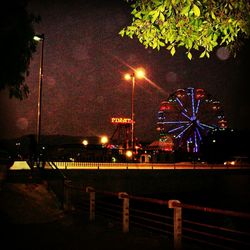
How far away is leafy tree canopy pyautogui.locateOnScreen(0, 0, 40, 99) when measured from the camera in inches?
318

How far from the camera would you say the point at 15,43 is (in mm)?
8375

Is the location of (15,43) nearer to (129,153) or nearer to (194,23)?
(194,23)

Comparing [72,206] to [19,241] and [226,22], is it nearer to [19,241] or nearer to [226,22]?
[19,241]

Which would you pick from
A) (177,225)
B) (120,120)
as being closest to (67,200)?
(177,225)

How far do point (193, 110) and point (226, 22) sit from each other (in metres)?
58.1

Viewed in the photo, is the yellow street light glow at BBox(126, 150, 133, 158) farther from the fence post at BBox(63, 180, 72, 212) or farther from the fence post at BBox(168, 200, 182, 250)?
the fence post at BBox(168, 200, 182, 250)

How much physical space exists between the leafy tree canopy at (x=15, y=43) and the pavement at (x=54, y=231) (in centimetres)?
417

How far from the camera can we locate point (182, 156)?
231 feet

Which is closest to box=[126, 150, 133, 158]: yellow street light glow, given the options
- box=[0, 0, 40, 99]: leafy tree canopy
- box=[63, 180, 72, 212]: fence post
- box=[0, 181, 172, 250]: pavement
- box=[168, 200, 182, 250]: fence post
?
box=[0, 181, 172, 250]: pavement

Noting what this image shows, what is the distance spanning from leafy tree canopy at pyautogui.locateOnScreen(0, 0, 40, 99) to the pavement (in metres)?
4.17

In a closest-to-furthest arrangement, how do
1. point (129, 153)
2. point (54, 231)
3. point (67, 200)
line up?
1. point (54, 231)
2. point (67, 200)
3. point (129, 153)

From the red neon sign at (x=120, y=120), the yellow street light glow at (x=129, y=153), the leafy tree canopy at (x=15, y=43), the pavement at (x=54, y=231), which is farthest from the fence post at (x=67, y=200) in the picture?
the red neon sign at (x=120, y=120)

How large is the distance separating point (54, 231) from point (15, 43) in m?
6.51

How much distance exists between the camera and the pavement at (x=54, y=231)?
35.6ft
